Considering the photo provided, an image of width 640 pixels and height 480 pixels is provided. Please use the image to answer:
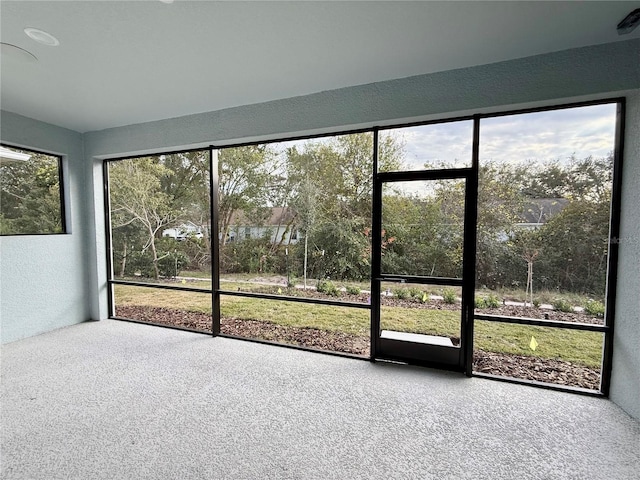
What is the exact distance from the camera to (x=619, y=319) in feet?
7.47

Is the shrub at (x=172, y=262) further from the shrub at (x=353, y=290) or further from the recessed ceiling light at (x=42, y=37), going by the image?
the recessed ceiling light at (x=42, y=37)

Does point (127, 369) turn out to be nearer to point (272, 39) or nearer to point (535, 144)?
point (272, 39)

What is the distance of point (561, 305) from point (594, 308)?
21cm

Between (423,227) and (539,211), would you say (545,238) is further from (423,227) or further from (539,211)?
(423,227)

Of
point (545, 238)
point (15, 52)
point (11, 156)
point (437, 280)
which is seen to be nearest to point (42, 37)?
point (15, 52)

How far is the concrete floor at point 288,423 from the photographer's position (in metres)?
1.64

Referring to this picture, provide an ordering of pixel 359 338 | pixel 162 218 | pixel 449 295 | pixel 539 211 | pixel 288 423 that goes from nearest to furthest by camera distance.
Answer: pixel 288 423
pixel 539 211
pixel 449 295
pixel 359 338
pixel 162 218

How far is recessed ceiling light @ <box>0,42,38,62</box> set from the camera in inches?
82.7

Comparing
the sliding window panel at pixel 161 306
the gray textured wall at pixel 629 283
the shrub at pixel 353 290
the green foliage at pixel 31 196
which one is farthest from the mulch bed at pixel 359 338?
the green foliage at pixel 31 196

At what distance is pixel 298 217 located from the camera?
3609 millimetres

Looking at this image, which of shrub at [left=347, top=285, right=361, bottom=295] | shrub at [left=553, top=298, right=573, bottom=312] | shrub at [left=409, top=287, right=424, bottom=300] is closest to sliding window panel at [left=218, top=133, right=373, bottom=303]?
shrub at [left=347, top=285, right=361, bottom=295]

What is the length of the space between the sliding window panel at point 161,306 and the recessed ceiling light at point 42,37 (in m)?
3.11

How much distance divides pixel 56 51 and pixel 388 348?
3811 millimetres

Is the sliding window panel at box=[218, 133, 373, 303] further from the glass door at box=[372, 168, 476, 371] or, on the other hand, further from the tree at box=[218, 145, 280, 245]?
the glass door at box=[372, 168, 476, 371]
